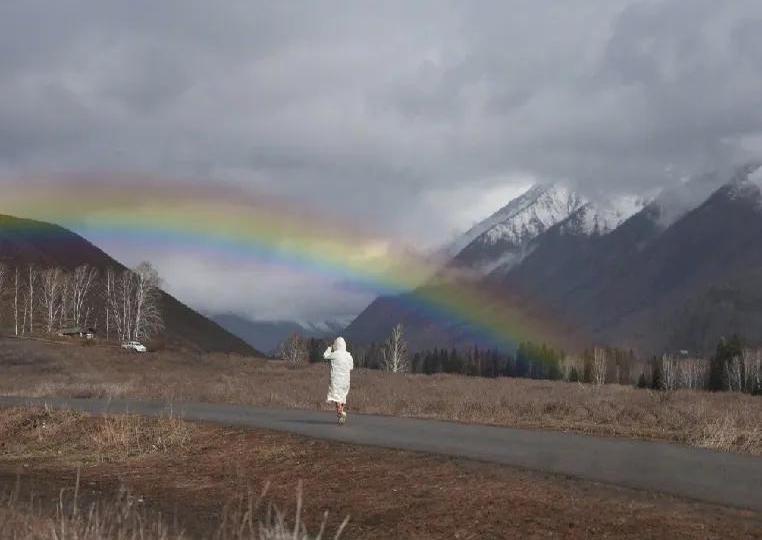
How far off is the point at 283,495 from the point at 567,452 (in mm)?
6154

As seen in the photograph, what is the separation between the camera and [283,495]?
14328 mm

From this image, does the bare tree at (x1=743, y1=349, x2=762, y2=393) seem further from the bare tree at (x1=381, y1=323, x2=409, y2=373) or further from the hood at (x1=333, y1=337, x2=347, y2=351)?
the hood at (x1=333, y1=337, x2=347, y2=351)

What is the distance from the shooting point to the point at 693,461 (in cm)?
1596

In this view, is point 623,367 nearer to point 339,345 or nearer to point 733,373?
point 733,373

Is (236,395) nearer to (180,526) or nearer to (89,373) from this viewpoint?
(180,526)

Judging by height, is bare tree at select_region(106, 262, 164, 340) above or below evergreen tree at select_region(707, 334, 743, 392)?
above

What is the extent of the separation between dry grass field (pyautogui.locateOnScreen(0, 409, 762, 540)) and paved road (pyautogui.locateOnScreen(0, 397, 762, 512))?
986 mm

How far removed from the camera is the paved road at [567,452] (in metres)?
13.4

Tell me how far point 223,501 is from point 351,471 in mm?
2392

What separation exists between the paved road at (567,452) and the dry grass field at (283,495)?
0.99 metres

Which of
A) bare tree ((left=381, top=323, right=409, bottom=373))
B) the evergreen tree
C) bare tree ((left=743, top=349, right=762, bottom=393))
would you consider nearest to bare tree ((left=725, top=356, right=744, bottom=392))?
the evergreen tree

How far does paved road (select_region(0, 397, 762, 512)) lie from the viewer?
1344 cm

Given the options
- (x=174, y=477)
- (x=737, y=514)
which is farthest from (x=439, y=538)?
(x=174, y=477)

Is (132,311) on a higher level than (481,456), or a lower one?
higher
